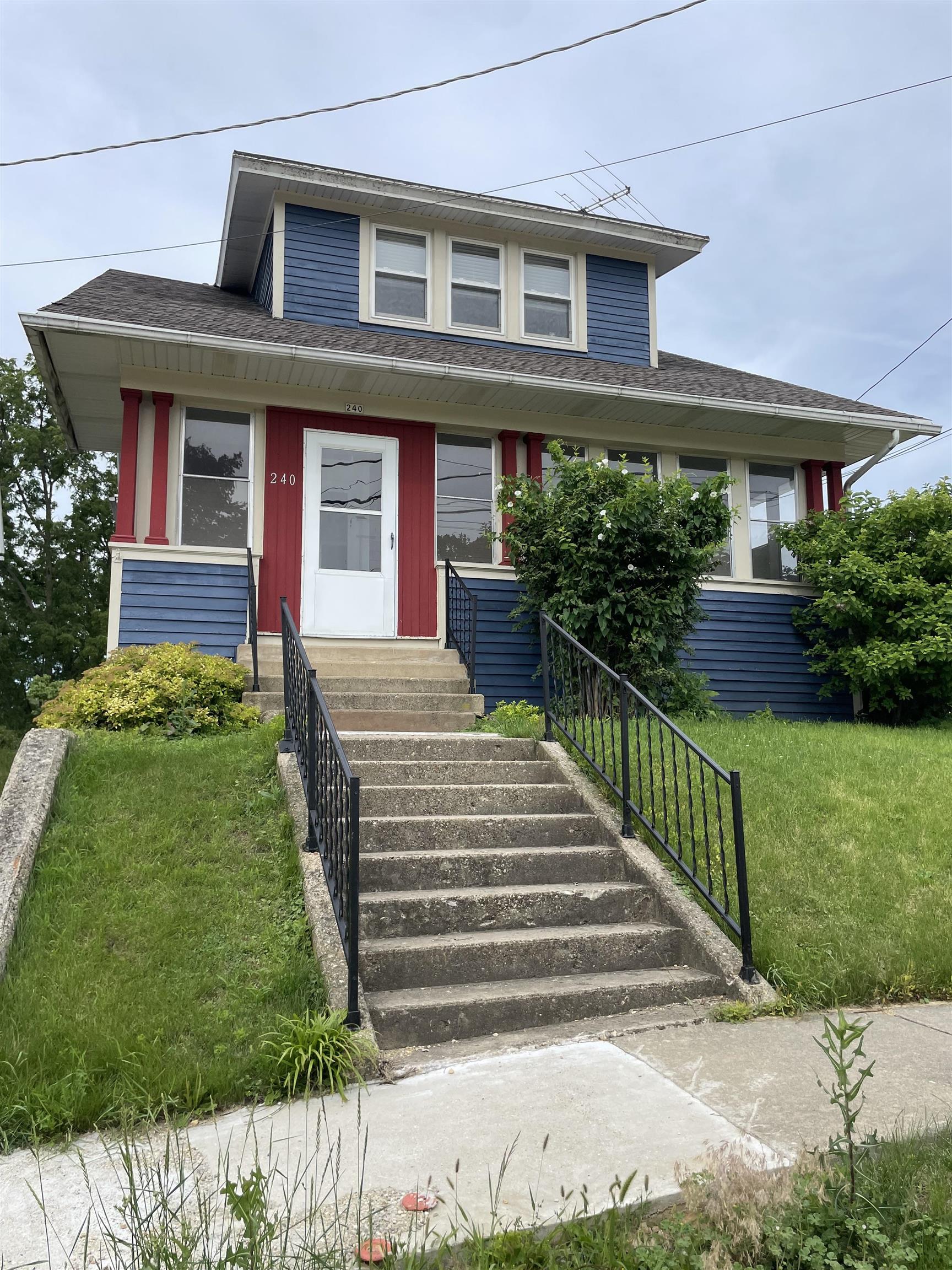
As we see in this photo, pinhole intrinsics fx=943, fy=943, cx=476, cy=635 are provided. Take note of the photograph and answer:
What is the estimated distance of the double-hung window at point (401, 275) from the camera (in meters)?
11.0

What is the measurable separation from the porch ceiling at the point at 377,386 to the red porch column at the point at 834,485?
0.30 m

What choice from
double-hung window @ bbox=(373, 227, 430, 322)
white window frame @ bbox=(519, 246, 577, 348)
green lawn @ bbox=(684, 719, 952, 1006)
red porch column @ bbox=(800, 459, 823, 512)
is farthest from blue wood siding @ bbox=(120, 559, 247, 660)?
red porch column @ bbox=(800, 459, 823, 512)

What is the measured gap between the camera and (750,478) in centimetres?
1162

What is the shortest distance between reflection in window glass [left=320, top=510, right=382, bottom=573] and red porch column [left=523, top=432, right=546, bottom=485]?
185cm

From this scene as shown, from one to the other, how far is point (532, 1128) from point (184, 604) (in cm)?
688

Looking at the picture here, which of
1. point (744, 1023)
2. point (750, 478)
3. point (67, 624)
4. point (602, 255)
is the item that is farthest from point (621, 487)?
point (67, 624)

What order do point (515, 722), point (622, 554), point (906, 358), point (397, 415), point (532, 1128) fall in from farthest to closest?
1. point (906, 358)
2. point (397, 415)
3. point (622, 554)
4. point (515, 722)
5. point (532, 1128)

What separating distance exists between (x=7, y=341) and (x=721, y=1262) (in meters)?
22.9

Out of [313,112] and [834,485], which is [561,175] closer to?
[313,112]

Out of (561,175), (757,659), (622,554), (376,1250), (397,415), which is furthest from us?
(561,175)

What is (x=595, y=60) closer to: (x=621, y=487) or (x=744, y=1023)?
(x=621, y=487)

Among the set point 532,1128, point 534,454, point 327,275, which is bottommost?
point 532,1128

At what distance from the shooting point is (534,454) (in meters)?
10.6

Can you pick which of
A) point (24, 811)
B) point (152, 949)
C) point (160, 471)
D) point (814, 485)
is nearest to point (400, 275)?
point (160, 471)
